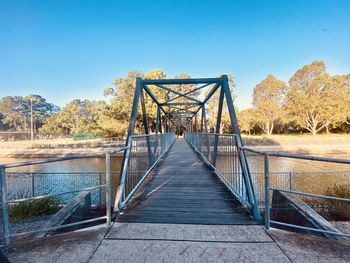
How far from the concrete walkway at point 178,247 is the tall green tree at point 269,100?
33.9 metres

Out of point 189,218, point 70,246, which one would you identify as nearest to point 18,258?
point 70,246

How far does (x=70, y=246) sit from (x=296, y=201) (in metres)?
3.52

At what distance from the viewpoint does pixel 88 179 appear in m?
7.75

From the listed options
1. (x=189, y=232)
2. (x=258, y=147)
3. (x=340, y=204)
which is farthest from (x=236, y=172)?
(x=258, y=147)

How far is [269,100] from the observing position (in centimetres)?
3422

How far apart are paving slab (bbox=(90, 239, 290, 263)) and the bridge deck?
51 cm

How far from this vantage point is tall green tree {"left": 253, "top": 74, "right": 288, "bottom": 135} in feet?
105

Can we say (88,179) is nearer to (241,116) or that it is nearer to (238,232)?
(238,232)

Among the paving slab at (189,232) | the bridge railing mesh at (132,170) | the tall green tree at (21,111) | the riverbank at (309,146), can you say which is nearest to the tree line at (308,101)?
the riverbank at (309,146)

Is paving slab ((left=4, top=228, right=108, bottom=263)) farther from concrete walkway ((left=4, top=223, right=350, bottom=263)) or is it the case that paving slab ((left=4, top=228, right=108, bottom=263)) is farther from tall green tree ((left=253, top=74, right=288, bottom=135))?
tall green tree ((left=253, top=74, right=288, bottom=135))

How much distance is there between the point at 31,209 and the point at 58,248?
3460 millimetres

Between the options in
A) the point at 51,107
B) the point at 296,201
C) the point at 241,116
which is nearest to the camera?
the point at 296,201

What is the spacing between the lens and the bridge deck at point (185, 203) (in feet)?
8.17

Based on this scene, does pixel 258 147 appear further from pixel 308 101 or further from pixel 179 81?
pixel 179 81
